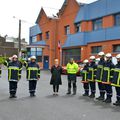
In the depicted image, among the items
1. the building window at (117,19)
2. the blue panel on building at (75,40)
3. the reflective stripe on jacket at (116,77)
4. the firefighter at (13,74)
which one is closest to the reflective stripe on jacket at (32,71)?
the firefighter at (13,74)

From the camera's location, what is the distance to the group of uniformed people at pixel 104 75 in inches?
501

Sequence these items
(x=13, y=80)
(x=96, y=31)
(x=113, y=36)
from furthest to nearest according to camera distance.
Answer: (x=96, y=31)
(x=113, y=36)
(x=13, y=80)

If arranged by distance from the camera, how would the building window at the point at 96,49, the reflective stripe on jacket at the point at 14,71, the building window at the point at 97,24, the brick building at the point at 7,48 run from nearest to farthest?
the reflective stripe on jacket at the point at 14,71, the building window at the point at 96,49, the building window at the point at 97,24, the brick building at the point at 7,48

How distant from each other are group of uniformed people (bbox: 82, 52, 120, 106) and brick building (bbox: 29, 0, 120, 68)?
2008 cm

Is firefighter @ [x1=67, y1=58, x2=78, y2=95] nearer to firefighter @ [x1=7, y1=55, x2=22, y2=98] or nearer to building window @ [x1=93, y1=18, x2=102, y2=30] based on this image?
firefighter @ [x1=7, y1=55, x2=22, y2=98]

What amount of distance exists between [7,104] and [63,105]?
2090 mm

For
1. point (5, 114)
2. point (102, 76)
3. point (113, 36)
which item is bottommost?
point (5, 114)

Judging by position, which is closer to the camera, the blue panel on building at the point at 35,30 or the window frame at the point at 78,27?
the window frame at the point at 78,27

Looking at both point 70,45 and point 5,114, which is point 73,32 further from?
point 5,114

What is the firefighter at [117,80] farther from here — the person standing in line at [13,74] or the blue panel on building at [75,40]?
the blue panel on building at [75,40]

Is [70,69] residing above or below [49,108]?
above

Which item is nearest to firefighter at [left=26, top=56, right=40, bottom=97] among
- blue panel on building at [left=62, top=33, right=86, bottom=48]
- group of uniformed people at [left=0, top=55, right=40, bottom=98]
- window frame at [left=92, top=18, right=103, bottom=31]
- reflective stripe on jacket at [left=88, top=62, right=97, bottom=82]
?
group of uniformed people at [left=0, top=55, right=40, bottom=98]

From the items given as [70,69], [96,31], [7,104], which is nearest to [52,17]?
[96,31]

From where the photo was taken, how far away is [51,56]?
52500 millimetres
